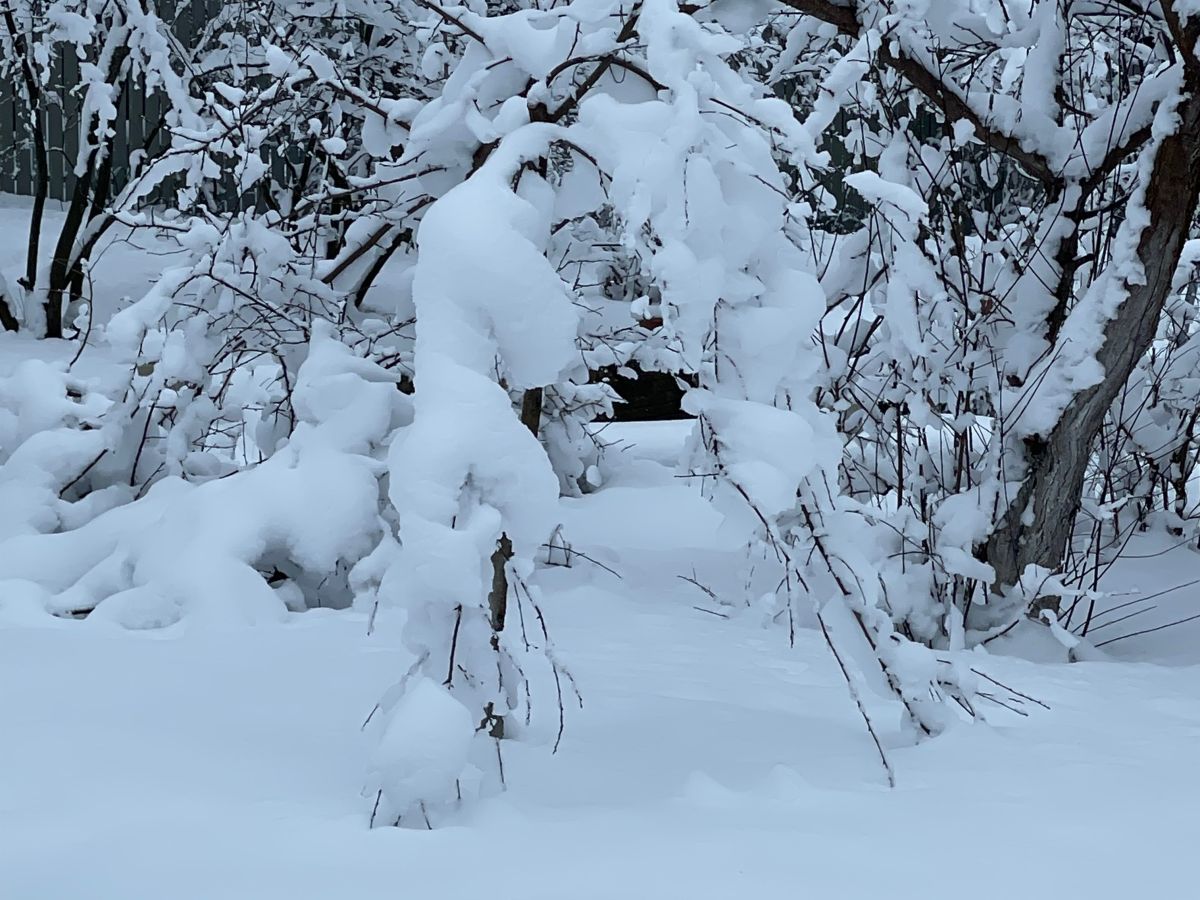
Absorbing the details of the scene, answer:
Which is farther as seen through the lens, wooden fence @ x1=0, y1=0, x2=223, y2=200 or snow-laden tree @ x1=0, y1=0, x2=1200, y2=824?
wooden fence @ x1=0, y1=0, x2=223, y2=200

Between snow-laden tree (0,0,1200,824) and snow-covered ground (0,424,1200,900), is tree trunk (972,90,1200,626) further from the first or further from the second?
snow-covered ground (0,424,1200,900)

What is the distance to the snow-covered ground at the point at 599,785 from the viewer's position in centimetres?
142

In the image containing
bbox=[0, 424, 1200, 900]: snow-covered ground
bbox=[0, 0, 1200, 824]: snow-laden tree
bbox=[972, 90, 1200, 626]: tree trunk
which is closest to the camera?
bbox=[0, 424, 1200, 900]: snow-covered ground

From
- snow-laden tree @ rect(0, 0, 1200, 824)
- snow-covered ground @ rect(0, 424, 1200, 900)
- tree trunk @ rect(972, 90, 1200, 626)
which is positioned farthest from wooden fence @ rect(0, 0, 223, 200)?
tree trunk @ rect(972, 90, 1200, 626)

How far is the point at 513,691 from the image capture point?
1717mm

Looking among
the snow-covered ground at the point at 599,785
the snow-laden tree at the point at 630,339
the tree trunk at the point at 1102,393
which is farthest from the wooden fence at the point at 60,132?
the tree trunk at the point at 1102,393

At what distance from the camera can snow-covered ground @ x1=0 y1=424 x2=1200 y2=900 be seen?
1.42m

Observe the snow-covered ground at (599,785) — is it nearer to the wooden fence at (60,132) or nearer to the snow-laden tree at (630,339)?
the snow-laden tree at (630,339)

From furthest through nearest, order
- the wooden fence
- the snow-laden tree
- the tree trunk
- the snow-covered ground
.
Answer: the wooden fence → the tree trunk → the snow-laden tree → the snow-covered ground

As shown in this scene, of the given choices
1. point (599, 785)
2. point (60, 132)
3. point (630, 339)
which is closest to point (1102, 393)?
point (630, 339)

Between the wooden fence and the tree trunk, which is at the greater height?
the tree trunk

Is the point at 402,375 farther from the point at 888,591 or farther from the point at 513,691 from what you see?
the point at 513,691

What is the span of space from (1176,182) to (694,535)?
189 centimetres

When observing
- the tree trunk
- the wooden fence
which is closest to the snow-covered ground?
the tree trunk
